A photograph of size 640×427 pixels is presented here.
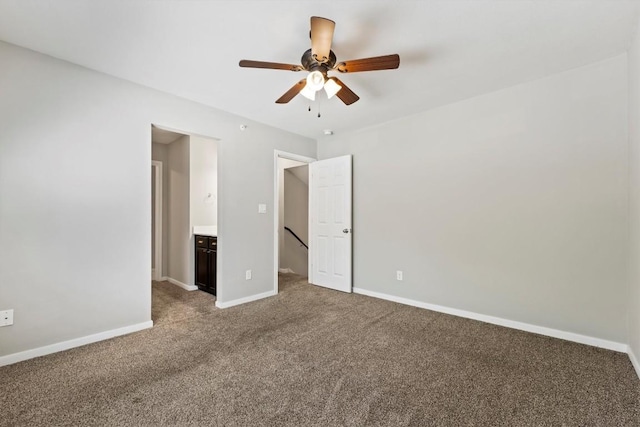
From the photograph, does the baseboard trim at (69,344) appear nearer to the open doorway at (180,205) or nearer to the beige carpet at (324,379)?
the beige carpet at (324,379)

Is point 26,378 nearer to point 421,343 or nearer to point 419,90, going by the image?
point 421,343

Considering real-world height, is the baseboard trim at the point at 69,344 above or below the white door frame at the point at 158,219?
below

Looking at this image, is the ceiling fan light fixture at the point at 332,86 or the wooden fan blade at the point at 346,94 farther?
the wooden fan blade at the point at 346,94

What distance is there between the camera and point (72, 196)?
2.44 meters

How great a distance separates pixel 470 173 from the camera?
317 cm

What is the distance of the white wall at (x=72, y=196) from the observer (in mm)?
2197

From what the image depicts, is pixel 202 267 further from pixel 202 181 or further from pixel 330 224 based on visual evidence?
pixel 330 224

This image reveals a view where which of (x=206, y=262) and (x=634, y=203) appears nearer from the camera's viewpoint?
(x=634, y=203)

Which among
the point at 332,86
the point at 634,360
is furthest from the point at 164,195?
the point at 634,360

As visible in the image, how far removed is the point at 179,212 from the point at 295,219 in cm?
216

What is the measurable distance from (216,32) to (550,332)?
12.5ft

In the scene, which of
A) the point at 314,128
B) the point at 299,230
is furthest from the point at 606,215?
the point at 299,230

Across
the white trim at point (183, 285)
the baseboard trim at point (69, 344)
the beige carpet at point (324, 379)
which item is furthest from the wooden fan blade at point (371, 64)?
the white trim at point (183, 285)

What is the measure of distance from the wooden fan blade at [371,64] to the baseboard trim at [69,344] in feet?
9.75
